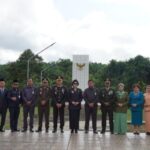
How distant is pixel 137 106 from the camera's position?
16.5 metres

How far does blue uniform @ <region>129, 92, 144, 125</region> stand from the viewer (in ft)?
53.8

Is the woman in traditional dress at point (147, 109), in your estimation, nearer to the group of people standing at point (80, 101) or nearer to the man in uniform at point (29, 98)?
the group of people standing at point (80, 101)

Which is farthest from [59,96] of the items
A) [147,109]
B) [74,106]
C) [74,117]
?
[147,109]

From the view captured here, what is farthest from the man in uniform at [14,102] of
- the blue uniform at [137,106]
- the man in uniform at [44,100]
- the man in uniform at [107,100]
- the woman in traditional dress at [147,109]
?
the woman in traditional dress at [147,109]

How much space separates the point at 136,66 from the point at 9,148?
A: 67.6m

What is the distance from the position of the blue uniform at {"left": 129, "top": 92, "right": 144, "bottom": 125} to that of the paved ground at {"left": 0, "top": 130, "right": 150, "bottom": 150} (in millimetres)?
637

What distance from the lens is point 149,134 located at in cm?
1633

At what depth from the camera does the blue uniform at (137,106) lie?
16.4 meters

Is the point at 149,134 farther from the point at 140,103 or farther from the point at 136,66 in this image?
the point at 136,66

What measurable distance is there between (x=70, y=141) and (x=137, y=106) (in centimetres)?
340

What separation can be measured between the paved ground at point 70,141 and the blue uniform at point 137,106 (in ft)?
2.09

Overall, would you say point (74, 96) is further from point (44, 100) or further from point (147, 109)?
point (147, 109)

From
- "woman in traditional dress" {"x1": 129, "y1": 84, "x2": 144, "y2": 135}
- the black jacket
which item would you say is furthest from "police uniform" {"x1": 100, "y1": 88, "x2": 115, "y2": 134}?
the black jacket

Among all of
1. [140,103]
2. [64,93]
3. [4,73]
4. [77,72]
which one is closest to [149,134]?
[140,103]
